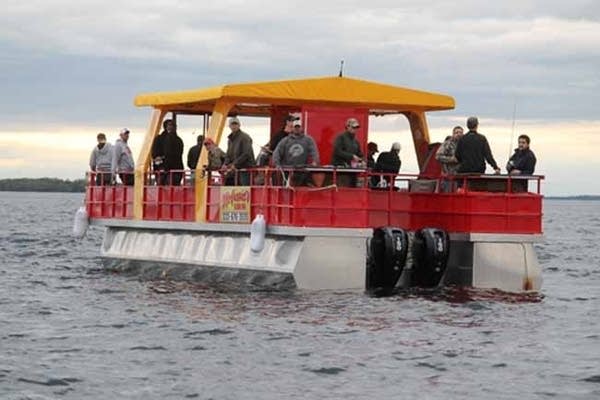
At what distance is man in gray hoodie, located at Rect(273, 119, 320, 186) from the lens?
905 inches

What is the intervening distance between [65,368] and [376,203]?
9.22 meters

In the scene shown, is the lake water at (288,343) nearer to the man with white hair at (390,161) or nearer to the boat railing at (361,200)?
the boat railing at (361,200)

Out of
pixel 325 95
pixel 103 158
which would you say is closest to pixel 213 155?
pixel 325 95

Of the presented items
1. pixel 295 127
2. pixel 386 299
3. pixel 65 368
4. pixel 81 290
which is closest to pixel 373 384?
pixel 65 368

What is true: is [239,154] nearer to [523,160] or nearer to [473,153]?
[473,153]

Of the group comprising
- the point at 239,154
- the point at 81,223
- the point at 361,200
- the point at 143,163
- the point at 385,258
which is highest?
the point at 239,154

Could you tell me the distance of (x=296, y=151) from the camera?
23.0 m

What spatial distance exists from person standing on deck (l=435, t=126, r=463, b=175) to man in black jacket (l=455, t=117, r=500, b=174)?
70 cm

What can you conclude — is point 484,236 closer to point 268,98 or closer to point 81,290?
point 268,98

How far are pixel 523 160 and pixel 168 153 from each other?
21.7ft

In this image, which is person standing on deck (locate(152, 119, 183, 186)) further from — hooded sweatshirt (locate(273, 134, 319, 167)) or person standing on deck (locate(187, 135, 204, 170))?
hooded sweatshirt (locate(273, 134, 319, 167))

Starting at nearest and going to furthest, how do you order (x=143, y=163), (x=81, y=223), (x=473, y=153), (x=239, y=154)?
(x=473, y=153), (x=239, y=154), (x=143, y=163), (x=81, y=223)

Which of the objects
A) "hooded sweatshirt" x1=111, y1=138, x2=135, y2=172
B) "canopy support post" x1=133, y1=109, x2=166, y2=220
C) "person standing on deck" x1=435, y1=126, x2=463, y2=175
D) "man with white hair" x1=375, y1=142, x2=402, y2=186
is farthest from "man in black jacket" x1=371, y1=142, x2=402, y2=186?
"hooded sweatshirt" x1=111, y1=138, x2=135, y2=172

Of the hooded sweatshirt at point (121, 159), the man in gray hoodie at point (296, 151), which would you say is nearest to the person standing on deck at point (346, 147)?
the man in gray hoodie at point (296, 151)
